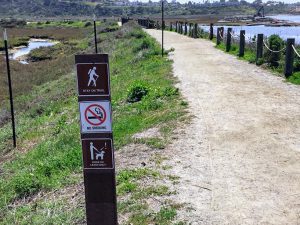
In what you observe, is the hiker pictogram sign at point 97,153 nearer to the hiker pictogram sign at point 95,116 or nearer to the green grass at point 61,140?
the hiker pictogram sign at point 95,116

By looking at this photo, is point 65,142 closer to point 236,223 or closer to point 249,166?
point 249,166

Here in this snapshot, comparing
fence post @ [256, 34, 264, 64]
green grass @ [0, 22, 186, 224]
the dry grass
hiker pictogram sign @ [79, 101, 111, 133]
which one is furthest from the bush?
the dry grass

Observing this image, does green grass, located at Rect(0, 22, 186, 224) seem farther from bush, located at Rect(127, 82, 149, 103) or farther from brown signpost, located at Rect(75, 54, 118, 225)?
brown signpost, located at Rect(75, 54, 118, 225)

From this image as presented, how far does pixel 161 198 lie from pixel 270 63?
10794 millimetres

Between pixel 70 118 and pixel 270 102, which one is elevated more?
pixel 270 102

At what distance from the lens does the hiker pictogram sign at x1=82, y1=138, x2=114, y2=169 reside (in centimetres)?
422

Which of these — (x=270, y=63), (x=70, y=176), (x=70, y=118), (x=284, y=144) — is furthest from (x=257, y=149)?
(x=270, y=63)

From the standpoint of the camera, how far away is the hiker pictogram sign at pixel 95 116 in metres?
4.15

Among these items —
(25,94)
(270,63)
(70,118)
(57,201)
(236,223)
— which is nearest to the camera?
(236,223)

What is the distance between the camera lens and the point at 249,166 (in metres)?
6.71

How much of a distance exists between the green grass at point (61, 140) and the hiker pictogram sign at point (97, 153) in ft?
4.47

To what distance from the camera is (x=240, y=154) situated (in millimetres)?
7250

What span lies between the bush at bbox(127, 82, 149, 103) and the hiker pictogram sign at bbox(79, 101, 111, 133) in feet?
26.4

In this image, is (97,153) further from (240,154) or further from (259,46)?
(259,46)
